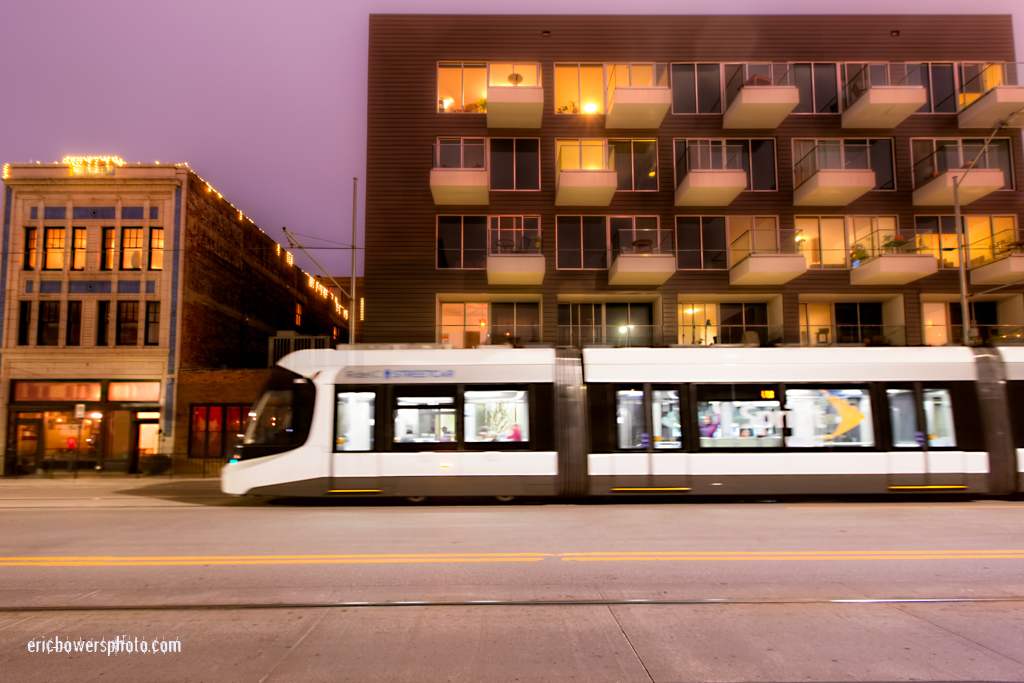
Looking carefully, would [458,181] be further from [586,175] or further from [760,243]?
[760,243]

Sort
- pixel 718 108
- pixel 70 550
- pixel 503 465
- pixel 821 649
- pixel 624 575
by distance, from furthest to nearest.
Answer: pixel 718 108
pixel 503 465
pixel 70 550
pixel 624 575
pixel 821 649

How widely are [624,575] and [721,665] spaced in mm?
2452

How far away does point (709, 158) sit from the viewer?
77.7 feet

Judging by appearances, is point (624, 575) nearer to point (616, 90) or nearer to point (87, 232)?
point (616, 90)

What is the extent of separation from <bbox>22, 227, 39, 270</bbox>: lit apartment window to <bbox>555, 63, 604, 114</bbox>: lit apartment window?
22.3 m

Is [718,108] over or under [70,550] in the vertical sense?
over

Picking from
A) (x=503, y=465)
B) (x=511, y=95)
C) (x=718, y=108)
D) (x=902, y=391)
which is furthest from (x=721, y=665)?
(x=718, y=108)

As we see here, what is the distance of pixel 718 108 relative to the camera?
24.3 metres

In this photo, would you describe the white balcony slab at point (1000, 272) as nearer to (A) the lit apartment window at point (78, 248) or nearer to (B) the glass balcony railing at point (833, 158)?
(B) the glass balcony railing at point (833, 158)

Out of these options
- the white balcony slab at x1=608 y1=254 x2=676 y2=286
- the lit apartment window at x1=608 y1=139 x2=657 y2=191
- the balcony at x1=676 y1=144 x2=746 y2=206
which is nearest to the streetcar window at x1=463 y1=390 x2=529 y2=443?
the white balcony slab at x1=608 y1=254 x2=676 y2=286

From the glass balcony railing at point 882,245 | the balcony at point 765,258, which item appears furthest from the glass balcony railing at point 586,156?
the glass balcony railing at point 882,245

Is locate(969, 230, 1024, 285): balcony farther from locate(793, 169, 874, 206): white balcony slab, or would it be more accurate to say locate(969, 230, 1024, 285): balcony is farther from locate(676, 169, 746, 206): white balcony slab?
locate(676, 169, 746, 206): white balcony slab

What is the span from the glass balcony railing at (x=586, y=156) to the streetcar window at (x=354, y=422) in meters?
15.5

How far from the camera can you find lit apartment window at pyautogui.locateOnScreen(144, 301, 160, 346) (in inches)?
915
